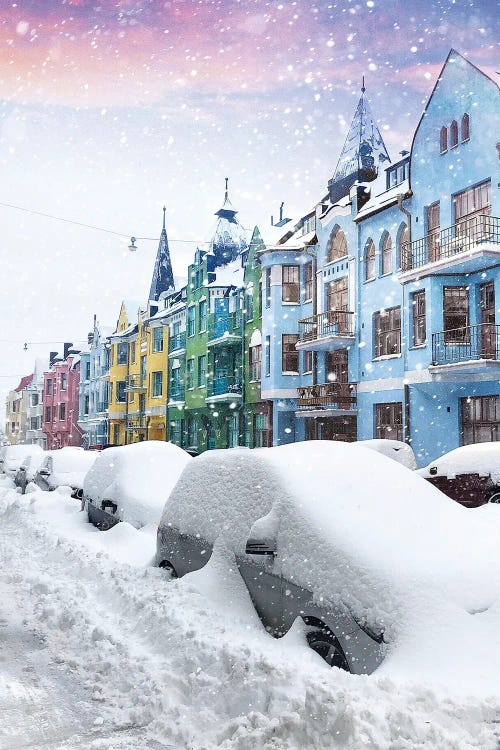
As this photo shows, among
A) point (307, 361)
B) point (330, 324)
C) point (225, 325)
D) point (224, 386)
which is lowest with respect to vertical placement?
point (224, 386)

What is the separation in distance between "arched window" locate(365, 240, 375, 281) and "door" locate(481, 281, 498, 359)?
19.5 ft

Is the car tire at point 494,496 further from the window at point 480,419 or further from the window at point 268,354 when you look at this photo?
the window at point 268,354

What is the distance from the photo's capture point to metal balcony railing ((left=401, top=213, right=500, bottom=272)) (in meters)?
19.9

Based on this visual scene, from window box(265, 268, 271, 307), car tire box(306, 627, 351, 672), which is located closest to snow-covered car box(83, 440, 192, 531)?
car tire box(306, 627, 351, 672)

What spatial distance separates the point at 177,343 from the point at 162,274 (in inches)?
536

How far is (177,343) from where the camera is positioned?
4525cm

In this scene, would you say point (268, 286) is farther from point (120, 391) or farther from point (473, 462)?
point (120, 391)

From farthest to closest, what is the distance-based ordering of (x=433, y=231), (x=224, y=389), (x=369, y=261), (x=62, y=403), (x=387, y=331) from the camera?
(x=62, y=403)
(x=224, y=389)
(x=369, y=261)
(x=387, y=331)
(x=433, y=231)

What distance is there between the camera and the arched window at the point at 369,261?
1045 inches

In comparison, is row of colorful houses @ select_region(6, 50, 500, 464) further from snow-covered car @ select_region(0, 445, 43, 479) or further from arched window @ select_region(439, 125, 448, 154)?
snow-covered car @ select_region(0, 445, 43, 479)

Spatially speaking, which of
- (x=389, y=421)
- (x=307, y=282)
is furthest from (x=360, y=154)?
(x=389, y=421)

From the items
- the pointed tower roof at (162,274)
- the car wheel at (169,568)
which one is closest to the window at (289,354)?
the car wheel at (169,568)

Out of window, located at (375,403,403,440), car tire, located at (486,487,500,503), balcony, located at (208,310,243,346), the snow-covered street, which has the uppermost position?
balcony, located at (208,310,243,346)

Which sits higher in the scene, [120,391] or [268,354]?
[268,354]
